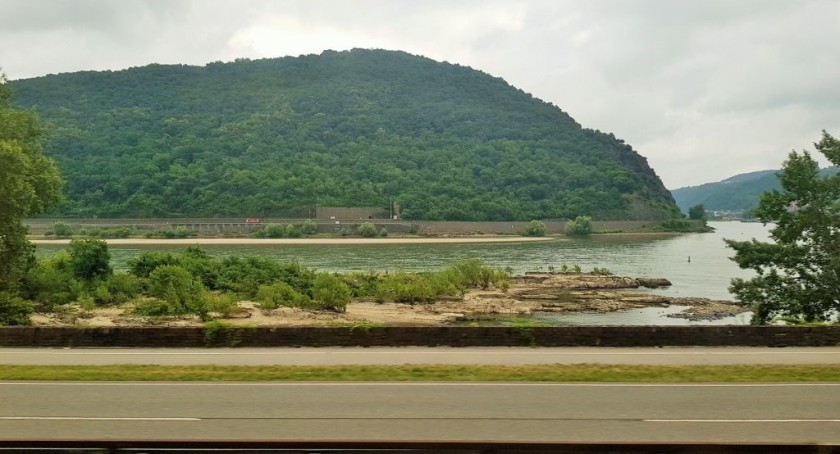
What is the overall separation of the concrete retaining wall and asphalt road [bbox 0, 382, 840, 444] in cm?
522

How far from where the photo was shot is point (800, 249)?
29.1m

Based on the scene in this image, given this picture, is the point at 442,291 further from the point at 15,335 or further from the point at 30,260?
the point at 15,335

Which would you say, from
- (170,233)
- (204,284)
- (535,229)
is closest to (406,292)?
(204,284)

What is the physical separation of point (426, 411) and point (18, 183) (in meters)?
25.4

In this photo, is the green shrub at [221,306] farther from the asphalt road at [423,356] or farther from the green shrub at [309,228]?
the green shrub at [309,228]

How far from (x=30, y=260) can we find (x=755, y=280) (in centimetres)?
3522

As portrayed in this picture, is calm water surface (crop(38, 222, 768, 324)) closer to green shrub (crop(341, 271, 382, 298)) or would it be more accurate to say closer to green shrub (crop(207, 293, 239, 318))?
green shrub (crop(341, 271, 382, 298))

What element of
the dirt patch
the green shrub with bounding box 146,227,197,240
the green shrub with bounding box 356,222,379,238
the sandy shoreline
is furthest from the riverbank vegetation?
the green shrub with bounding box 146,227,197,240

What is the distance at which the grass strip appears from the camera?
13688 millimetres

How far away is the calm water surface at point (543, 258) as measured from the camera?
2463 inches

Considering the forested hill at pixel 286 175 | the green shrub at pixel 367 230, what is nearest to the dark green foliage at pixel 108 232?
the forested hill at pixel 286 175

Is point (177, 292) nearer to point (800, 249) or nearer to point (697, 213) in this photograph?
point (800, 249)

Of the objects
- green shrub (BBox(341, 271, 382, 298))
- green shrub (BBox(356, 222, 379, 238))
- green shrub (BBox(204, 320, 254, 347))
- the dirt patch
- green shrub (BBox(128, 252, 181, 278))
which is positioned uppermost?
green shrub (BBox(356, 222, 379, 238))

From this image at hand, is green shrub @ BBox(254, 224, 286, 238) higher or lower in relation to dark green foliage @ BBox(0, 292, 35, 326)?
higher
